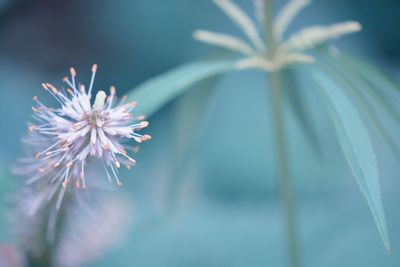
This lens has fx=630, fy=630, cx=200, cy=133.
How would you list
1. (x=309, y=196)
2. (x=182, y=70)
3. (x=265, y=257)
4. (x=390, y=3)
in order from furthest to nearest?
(x=390, y=3), (x=309, y=196), (x=265, y=257), (x=182, y=70)

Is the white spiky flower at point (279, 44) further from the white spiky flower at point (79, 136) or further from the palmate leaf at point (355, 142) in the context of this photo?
the white spiky flower at point (79, 136)

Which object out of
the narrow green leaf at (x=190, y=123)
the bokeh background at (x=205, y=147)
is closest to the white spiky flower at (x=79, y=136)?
the bokeh background at (x=205, y=147)

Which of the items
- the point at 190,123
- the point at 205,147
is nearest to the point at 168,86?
the point at 190,123

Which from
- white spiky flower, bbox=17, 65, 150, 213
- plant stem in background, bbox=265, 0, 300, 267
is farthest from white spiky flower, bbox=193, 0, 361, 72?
white spiky flower, bbox=17, 65, 150, 213

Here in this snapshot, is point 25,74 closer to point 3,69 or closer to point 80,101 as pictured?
point 3,69

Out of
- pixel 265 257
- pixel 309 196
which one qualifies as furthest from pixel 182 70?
pixel 309 196

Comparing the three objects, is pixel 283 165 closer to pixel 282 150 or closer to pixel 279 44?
pixel 282 150
